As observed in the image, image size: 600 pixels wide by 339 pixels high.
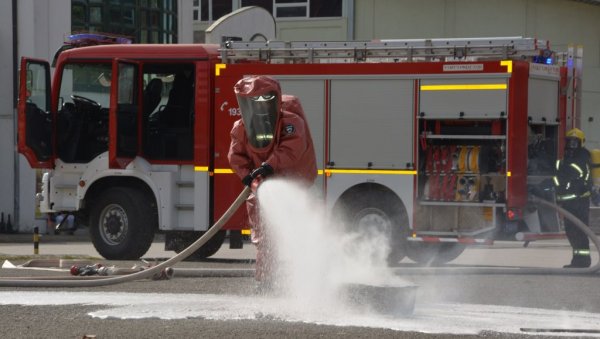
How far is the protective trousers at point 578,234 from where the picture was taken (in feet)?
45.5

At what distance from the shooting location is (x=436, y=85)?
46.7 ft

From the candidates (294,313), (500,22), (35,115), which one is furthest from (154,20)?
(294,313)

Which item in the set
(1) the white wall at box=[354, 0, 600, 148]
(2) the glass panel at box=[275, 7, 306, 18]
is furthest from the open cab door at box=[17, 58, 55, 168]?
(2) the glass panel at box=[275, 7, 306, 18]

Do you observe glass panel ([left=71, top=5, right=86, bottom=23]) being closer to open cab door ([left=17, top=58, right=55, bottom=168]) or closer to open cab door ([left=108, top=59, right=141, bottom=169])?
open cab door ([left=17, top=58, right=55, bottom=168])

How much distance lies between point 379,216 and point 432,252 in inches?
46.1

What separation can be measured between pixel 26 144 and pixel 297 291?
6.91 meters

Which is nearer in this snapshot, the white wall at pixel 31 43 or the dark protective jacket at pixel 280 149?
the dark protective jacket at pixel 280 149

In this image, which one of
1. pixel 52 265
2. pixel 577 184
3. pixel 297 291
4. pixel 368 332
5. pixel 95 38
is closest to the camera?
pixel 368 332

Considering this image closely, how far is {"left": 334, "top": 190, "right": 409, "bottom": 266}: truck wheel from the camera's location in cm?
1430

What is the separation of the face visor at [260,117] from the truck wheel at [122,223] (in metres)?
5.59

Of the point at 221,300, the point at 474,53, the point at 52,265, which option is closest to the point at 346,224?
the point at 474,53

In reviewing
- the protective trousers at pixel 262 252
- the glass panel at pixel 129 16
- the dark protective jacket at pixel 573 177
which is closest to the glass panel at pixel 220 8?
the glass panel at pixel 129 16

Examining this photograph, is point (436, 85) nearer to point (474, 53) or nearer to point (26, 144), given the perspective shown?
point (474, 53)

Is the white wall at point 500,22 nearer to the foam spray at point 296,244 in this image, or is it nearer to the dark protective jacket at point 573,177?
the dark protective jacket at point 573,177
